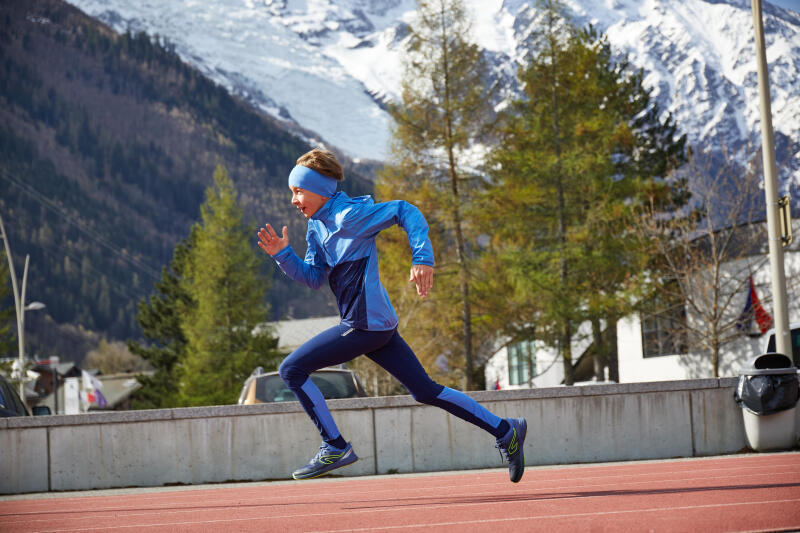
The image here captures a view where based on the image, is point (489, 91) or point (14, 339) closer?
point (489, 91)

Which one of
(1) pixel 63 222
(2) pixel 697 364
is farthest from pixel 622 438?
(1) pixel 63 222

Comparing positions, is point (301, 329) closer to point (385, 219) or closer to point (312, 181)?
point (312, 181)

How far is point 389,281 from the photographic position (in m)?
35.2

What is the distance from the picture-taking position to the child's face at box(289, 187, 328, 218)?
20.4 ft

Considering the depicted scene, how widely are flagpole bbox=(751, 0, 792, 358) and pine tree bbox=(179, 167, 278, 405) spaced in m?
37.1

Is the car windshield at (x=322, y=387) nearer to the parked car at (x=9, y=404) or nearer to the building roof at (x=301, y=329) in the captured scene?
the parked car at (x=9, y=404)

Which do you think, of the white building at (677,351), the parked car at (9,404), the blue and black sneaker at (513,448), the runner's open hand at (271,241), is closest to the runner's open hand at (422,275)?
the runner's open hand at (271,241)

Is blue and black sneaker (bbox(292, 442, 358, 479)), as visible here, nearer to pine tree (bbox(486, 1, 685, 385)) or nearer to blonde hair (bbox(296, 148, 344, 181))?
blonde hair (bbox(296, 148, 344, 181))

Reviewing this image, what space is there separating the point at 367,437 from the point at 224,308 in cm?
3784

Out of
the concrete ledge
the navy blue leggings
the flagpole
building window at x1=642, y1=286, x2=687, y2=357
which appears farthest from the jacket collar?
building window at x1=642, y1=286, x2=687, y2=357

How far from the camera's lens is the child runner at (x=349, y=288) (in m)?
5.93

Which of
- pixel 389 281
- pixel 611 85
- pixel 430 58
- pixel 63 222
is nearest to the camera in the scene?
pixel 430 58

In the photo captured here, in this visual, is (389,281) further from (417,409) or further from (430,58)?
(417,409)

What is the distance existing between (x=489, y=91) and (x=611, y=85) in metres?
7.96
